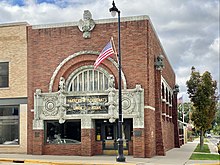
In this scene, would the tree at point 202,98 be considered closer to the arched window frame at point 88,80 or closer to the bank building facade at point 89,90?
the bank building facade at point 89,90

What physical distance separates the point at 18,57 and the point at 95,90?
6.68 metres

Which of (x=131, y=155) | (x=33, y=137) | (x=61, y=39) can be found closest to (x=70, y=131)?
(x=33, y=137)

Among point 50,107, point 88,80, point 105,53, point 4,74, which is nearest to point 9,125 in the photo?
point 4,74

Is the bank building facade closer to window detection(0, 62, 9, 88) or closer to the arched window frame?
the arched window frame

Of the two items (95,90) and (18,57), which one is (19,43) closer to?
(18,57)

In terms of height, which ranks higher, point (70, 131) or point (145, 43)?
point (145, 43)

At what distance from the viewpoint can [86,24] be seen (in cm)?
2867

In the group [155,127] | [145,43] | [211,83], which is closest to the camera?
[145,43]

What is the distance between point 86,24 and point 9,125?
9527 millimetres

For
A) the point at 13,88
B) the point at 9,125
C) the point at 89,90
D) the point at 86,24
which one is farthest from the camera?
the point at 9,125

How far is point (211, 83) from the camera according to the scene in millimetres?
38531

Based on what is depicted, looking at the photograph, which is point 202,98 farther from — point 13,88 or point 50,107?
point 13,88

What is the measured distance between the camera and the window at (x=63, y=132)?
28734 millimetres

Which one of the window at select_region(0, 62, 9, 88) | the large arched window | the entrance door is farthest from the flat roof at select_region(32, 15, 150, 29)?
the entrance door
